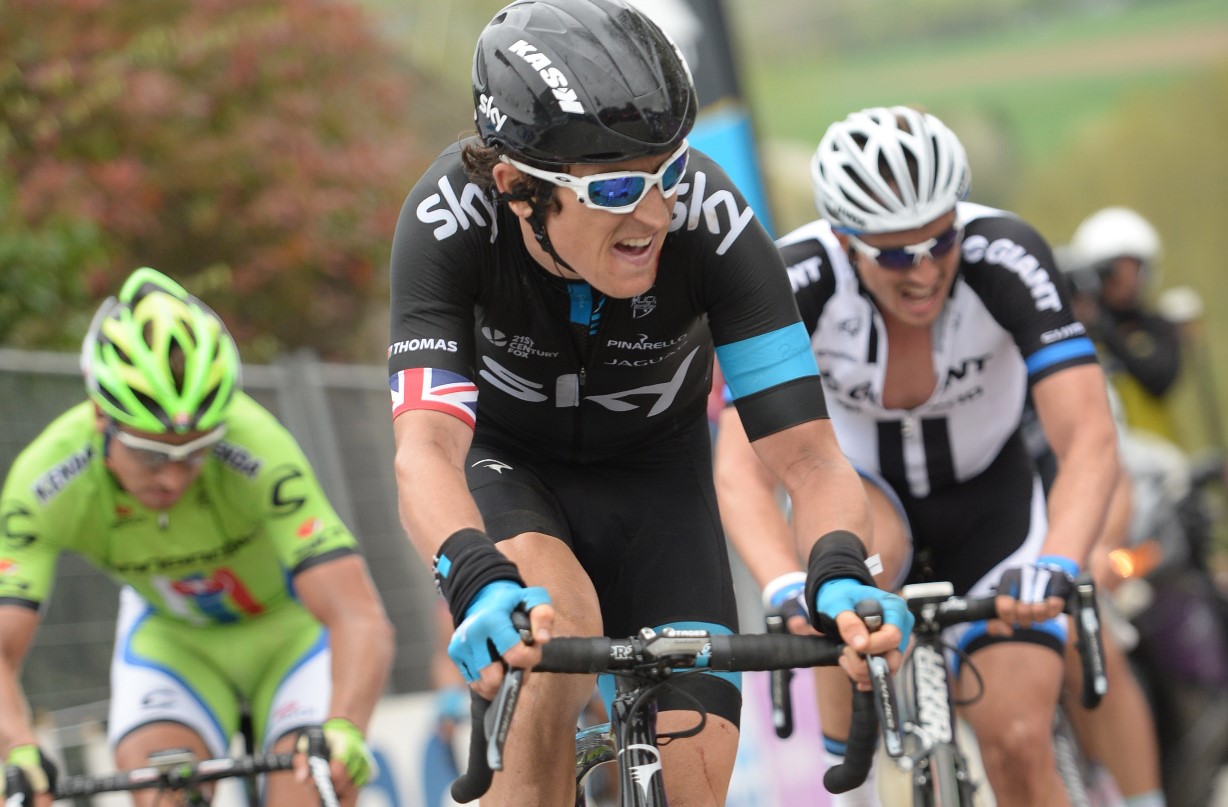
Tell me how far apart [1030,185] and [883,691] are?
21783mm

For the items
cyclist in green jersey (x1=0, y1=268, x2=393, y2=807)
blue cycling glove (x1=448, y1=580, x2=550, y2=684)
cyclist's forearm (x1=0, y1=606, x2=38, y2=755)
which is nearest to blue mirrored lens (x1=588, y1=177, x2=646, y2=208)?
blue cycling glove (x1=448, y1=580, x2=550, y2=684)

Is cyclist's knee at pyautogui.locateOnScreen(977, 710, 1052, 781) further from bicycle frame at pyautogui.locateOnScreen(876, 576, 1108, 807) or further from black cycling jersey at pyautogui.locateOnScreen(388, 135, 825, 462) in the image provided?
black cycling jersey at pyautogui.locateOnScreen(388, 135, 825, 462)

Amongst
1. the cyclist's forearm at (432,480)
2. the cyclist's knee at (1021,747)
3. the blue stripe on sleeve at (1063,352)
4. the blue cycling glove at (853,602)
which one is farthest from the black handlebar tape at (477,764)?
the blue stripe on sleeve at (1063,352)

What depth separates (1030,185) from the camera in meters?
24.3

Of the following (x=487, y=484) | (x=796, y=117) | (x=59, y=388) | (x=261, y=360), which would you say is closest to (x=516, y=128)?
(x=487, y=484)

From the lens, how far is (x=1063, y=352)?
209 inches

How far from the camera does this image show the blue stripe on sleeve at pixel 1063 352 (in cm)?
530

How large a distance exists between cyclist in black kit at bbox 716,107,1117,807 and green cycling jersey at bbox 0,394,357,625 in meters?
1.44

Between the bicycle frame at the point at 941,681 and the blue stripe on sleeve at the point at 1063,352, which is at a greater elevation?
the blue stripe on sleeve at the point at 1063,352

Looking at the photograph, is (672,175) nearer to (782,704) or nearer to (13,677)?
(782,704)

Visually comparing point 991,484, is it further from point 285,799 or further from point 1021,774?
point 285,799

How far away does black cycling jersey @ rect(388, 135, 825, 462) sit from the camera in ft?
12.7

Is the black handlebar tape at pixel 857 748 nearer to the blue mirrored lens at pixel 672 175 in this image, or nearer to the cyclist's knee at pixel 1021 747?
the blue mirrored lens at pixel 672 175

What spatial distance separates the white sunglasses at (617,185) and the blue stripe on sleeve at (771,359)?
1.66 ft
